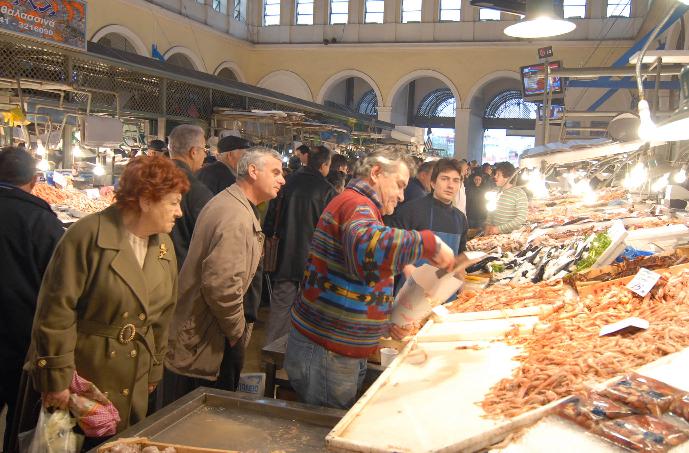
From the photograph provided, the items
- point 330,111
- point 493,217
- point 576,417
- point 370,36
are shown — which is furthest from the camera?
point 370,36

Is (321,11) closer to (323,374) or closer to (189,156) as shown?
(189,156)

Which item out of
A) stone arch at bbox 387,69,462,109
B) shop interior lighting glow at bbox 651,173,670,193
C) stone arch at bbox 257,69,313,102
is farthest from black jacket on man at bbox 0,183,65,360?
stone arch at bbox 257,69,313,102

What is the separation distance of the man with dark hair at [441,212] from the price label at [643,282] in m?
1.77

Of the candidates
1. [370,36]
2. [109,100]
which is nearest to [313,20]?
[370,36]

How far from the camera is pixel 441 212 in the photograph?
4.77 metres

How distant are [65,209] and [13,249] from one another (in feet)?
12.9

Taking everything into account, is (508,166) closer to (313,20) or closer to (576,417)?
(576,417)

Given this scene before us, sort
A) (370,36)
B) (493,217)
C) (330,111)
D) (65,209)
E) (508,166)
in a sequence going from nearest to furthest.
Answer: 1. (65,209)
2. (493,217)
3. (508,166)
4. (330,111)
5. (370,36)

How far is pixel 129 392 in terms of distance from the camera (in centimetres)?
272

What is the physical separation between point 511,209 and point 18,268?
17.7ft

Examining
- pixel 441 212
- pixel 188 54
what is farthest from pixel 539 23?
pixel 188 54

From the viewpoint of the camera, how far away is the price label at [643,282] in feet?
9.59

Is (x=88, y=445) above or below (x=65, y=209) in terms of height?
below

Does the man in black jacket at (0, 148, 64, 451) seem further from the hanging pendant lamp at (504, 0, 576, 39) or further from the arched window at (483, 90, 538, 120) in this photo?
the arched window at (483, 90, 538, 120)
